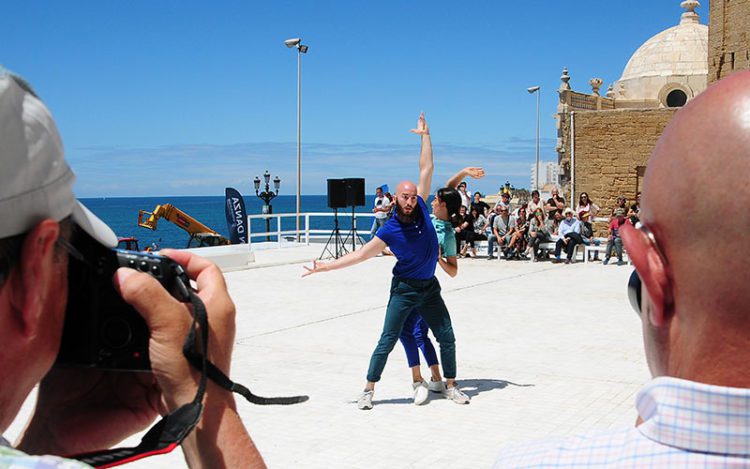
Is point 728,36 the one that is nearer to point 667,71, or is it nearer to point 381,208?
point 381,208

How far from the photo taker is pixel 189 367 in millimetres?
1106

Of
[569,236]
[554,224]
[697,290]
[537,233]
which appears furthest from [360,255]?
[554,224]

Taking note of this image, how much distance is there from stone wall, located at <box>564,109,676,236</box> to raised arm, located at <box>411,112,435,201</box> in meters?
22.9

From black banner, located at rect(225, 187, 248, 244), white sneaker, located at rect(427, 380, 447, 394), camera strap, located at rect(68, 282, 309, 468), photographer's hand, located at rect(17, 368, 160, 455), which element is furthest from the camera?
black banner, located at rect(225, 187, 248, 244)

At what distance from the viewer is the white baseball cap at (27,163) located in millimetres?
866

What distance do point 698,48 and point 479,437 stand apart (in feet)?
135

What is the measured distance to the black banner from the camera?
2472 cm

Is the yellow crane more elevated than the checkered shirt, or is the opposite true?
the checkered shirt

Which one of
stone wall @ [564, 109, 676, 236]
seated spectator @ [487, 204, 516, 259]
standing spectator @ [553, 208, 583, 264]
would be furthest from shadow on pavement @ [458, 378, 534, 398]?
stone wall @ [564, 109, 676, 236]

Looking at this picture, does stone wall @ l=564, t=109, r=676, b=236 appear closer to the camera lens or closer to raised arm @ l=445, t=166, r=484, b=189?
raised arm @ l=445, t=166, r=484, b=189

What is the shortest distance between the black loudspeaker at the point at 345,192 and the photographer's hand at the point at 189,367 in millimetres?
17830

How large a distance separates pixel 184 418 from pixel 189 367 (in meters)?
0.07

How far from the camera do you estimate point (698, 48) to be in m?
42.2

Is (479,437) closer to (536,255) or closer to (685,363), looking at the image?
(685,363)
